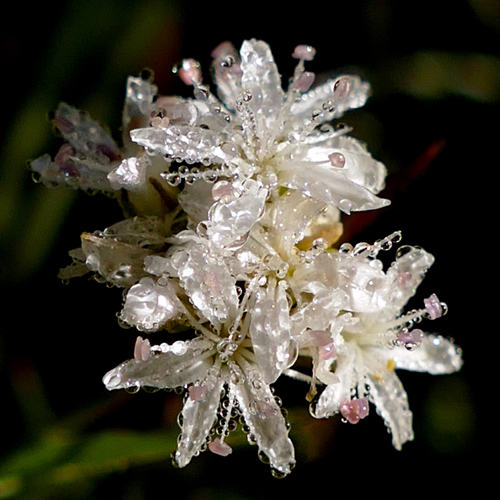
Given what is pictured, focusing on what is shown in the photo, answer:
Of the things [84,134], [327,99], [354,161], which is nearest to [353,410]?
[354,161]

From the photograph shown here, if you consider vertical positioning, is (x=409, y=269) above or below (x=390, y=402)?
above

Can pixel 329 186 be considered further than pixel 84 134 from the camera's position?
No

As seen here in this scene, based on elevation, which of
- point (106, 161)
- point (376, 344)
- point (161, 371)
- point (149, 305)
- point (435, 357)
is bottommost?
point (435, 357)

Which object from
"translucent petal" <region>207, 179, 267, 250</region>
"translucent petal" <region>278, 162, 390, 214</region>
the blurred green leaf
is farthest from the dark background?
"translucent petal" <region>207, 179, 267, 250</region>

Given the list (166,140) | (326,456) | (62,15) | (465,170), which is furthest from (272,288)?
(62,15)

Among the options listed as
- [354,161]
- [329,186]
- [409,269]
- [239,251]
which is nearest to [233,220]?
[239,251]

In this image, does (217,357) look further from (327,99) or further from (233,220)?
(327,99)

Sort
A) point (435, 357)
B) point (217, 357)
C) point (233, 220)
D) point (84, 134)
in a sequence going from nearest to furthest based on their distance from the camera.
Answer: point (233, 220), point (217, 357), point (84, 134), point (435, 357)

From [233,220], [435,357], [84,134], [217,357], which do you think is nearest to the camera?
[233,220]
